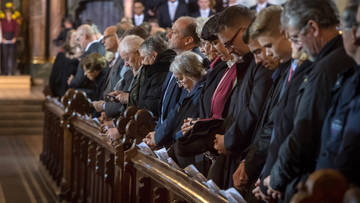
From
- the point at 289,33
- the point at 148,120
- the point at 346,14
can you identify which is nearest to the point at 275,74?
the point at 289,33

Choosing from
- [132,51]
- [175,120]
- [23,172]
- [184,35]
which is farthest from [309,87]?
[23,172]

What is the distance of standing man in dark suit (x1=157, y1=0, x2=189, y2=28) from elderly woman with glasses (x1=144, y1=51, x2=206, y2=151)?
7.14 m

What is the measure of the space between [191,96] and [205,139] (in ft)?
1.71

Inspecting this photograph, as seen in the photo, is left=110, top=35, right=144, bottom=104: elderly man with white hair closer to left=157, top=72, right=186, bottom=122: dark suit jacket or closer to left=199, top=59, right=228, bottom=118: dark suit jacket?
left=157, top=72, right=186, bottom=122: dark suit jacket

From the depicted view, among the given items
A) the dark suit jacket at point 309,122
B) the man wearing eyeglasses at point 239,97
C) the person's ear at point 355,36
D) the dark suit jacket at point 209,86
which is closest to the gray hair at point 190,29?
the dark suit jacket at point 209,86

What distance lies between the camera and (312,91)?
7.44 feet

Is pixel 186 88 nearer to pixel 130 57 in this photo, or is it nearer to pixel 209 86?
pixel 209 86

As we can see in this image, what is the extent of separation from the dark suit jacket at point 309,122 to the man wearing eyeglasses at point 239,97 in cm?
70

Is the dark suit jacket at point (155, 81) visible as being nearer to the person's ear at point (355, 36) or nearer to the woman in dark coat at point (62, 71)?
the person's ear at point (355, 36)

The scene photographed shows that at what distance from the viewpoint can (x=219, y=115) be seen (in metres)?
3.43

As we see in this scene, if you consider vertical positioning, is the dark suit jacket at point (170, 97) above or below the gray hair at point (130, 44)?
→ below

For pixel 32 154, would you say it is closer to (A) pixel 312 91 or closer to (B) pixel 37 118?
(B) pixel 37 118

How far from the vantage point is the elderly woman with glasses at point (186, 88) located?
12.5 ft

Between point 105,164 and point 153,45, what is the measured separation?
3.00ft
